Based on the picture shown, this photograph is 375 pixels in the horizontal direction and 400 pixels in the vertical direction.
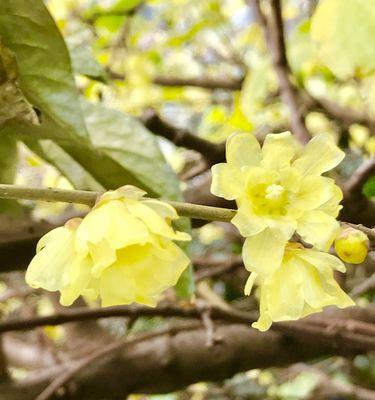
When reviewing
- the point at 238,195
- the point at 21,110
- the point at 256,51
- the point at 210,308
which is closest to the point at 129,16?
the point at 256,51

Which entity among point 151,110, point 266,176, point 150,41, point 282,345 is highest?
point 266,176

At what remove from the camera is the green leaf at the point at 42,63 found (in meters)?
0.47

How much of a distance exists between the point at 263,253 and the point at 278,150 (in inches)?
2.0

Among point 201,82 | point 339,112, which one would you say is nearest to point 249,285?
point 339,112

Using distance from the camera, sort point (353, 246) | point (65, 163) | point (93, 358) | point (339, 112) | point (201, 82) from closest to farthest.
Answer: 1. point (353, 246)
2. point (65, 163)
3. point (93, 358)
4. point (339, 112)
5. point (201, 82)

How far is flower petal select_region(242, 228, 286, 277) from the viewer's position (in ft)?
1.05

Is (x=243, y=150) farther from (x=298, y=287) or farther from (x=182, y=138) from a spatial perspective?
(x=182, y=138)

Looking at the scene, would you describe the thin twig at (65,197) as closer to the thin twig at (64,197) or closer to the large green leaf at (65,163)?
the thin twig at (64,197)

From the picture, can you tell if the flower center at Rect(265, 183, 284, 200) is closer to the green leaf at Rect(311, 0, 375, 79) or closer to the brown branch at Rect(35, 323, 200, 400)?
the green leaf at Rect(311, 0, 375, 79)

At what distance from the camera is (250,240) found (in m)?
0.33

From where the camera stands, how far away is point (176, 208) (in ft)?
1.06

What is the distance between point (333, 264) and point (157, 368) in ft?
1.69

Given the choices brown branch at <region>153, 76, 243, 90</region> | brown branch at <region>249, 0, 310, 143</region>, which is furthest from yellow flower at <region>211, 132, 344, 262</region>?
brown branch at <region>153, 76, 243, 90</region>

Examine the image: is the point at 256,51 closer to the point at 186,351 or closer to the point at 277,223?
the point at 186,351
